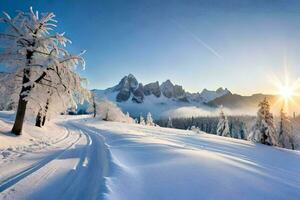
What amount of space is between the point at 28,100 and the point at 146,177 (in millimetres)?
13504

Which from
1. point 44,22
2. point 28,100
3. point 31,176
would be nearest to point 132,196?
Answer: point 31,176

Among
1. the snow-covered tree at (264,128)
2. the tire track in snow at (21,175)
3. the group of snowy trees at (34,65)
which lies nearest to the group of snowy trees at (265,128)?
the snow-covered tree at (264,128)

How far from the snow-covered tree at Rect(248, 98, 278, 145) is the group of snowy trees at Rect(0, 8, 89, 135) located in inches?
1376

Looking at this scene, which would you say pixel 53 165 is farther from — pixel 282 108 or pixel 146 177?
pixel 282 108

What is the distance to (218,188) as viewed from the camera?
8.05 meters

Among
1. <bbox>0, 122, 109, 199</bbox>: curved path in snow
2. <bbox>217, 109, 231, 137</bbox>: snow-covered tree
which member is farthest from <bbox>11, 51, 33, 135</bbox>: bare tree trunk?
<bbox>217, 109, 231, 137</bbox>: snow-covered tree

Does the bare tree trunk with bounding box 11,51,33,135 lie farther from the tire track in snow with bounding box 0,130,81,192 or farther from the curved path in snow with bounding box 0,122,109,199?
the curved path in snow with bounding box 0,122,109,199

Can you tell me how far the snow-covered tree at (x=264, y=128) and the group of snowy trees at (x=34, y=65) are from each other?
115 feet

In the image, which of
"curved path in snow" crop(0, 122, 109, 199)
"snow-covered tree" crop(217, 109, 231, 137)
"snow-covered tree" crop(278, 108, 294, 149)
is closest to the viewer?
"curved path in snow" crop(0, 122, 109, 199)

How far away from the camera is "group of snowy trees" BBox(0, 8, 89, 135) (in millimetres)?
19438

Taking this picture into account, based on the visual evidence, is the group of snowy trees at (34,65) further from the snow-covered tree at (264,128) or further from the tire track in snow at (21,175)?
the snow-covered tree at (264,128)

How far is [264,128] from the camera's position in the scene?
45.7 m

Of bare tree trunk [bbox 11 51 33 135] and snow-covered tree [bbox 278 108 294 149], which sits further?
snow-covered tree [bbox 278 108 294 149]

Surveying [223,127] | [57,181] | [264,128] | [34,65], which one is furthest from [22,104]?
[223,127]
